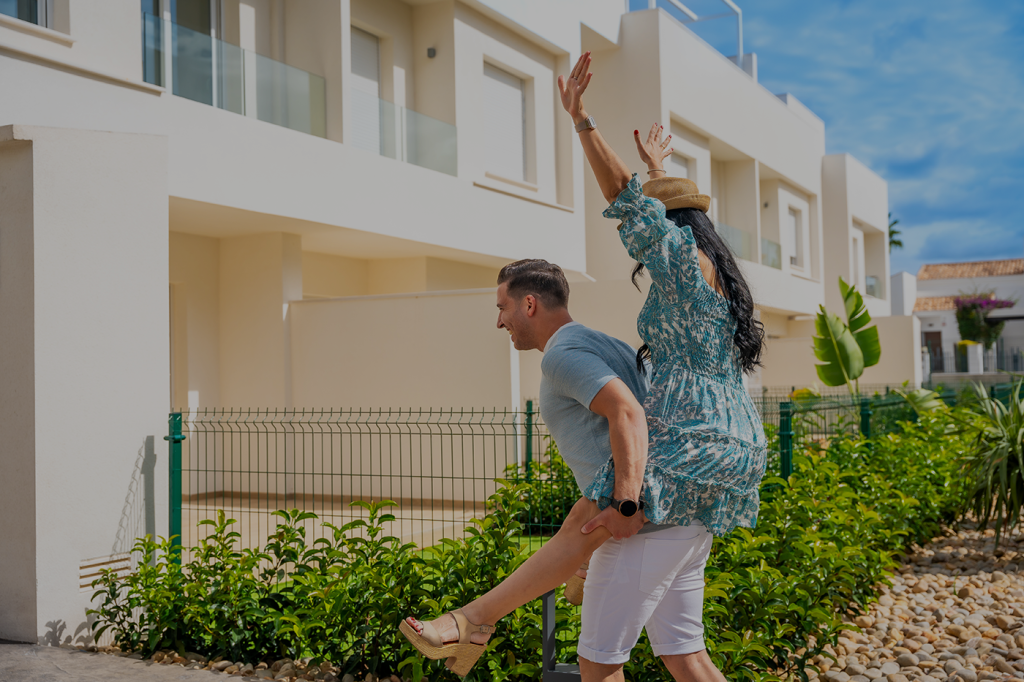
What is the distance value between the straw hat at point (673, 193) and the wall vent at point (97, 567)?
13.9 ft

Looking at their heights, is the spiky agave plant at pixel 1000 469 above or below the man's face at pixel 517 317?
below

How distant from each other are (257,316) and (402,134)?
10.6ft

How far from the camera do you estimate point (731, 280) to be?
8.82ft

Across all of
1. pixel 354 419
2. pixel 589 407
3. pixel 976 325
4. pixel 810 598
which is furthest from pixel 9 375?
pixel 976 325

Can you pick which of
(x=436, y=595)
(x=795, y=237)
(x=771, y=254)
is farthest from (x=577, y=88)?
(x=795, y=237)

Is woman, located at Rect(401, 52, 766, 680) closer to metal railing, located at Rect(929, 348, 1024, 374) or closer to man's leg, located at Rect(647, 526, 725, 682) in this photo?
man's leg, located at Rect(647, 526, 725, 682)

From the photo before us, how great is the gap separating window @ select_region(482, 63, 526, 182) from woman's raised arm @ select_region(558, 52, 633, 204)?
11.8 metres

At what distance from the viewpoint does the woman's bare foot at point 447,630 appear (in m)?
2.54

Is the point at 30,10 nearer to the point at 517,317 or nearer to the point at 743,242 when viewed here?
the point at 517,317

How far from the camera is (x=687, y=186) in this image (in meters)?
2.74

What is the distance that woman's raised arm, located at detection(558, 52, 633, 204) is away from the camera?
260 cm

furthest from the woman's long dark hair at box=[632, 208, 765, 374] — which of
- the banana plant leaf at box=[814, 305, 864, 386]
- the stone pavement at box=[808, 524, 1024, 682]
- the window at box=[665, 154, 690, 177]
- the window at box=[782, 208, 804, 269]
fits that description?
the window at box=[782, 208, 804, 269]

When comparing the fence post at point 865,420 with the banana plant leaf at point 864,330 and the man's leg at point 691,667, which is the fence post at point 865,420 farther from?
the man's leg at point 691,667

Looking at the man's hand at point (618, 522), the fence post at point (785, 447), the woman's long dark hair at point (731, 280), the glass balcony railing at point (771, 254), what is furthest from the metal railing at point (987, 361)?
the man's hand at point (618, 522)
